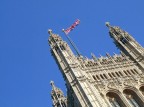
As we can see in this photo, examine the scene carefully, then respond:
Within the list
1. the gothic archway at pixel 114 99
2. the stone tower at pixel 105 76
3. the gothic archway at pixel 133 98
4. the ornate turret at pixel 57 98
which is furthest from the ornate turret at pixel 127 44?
the ornate turret at pixel 57 98

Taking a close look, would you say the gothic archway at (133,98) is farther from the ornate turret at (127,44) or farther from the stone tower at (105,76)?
the ornate turret at (127,44)

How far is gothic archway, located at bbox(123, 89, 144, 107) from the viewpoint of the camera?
40500 millimetres

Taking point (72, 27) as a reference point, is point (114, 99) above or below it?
below

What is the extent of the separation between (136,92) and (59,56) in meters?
10.5

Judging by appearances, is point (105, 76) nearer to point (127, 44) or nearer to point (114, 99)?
point (114, 99)

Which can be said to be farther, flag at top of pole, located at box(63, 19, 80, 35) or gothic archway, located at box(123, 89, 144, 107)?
flag at top of pole, located at box(63, 19, 80, 35)

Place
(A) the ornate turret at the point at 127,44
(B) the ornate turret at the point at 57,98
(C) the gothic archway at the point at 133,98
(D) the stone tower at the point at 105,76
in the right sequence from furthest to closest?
(B) the ornate turret at the point at 57,98, (A) the ornate turret at the point at 127,44, (C) the gothic archway at the point at 133,98, (D) the stone tower at the point at 105,76

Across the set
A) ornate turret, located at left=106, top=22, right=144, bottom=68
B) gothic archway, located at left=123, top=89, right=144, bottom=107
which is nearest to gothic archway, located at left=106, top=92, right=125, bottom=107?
gothic archway, located at left=123, top=89, right=144, bottom=107

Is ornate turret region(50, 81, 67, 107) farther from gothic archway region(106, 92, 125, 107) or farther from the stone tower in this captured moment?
gothic archway region(106, 92, 125, 107)

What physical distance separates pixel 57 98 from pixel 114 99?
1395cm

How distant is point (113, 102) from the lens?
1603 inches

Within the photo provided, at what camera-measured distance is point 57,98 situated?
175ft

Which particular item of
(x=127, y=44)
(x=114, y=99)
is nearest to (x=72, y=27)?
(x=127, y=44)

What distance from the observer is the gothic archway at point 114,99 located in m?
40.5
